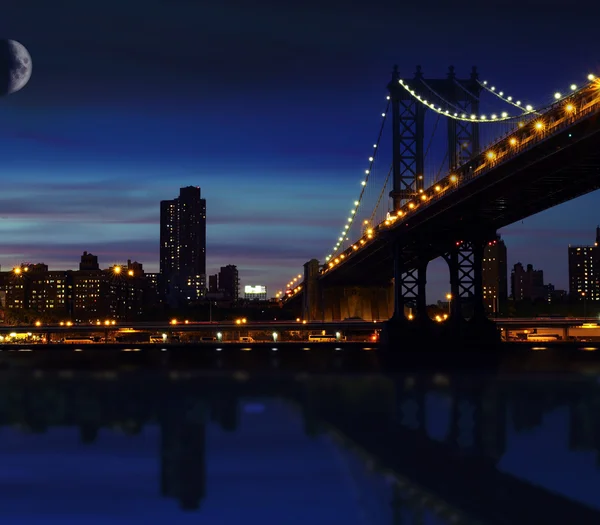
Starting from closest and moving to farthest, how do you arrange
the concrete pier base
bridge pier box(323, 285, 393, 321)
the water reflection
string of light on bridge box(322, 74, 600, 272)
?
1. the water reflection
2. string of light on bridge box(322, 74, 600, 272)
3. the concrete pier base
4. bridge pier box(323, 285, 393, 321)

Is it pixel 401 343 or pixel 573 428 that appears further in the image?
pixel 401 343

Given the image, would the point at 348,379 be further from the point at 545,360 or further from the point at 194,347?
the point at 194,347

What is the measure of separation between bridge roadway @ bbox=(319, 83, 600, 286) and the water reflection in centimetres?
1222

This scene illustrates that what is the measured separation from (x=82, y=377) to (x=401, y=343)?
3181cm

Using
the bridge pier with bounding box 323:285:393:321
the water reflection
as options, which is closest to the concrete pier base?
the water reflection

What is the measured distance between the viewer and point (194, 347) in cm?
11144

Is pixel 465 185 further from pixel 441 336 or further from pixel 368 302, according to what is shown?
pixel 368 302

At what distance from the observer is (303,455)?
101 feet

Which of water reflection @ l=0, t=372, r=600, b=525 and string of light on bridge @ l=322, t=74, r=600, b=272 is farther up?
string of light on bridge @ l=322, t=74, r=600, b=272

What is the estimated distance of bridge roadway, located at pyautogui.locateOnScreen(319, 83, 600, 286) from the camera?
159 feet

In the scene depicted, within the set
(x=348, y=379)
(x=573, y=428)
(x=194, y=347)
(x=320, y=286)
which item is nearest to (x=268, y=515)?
(x=573, y=428)

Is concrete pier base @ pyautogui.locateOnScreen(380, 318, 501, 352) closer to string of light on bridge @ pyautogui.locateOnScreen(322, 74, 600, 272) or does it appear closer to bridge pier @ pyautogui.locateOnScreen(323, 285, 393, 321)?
string of light on bridge @ pyautogui.locateOnScreen(322, 74, 600, 272)

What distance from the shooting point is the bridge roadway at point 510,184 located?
1913 inches

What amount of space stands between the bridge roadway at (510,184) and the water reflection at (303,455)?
12220 mm
